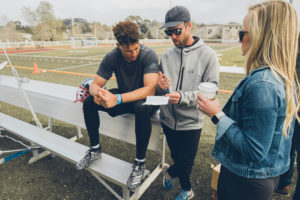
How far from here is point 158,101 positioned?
5.15 ft

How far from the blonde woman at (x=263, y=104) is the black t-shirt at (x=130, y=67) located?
1.21 meters

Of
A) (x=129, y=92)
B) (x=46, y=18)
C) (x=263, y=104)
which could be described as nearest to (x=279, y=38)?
(x=263, y=104)

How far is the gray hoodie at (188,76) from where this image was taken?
1.84m

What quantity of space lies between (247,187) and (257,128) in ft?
1.47

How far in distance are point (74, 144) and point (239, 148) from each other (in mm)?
2136

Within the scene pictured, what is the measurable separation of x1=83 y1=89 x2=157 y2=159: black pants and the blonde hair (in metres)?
1.18

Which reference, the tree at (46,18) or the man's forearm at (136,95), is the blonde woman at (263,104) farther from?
the tree at (46,18)

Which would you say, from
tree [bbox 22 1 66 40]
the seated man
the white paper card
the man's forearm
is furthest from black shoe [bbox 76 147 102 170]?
tree [bbox 22 1 66 40]

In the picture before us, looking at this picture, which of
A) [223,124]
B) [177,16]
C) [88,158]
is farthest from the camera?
[88,158]

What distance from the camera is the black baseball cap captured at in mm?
1871

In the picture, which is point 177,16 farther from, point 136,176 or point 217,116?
point 136,176

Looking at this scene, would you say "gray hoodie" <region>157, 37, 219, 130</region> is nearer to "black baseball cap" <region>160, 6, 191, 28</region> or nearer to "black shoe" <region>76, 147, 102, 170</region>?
"black baseball cap" <region>160, 6, 191, 28</region>

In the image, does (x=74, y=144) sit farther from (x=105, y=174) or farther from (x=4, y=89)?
(x=4, y=89)

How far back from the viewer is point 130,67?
7.50ft
